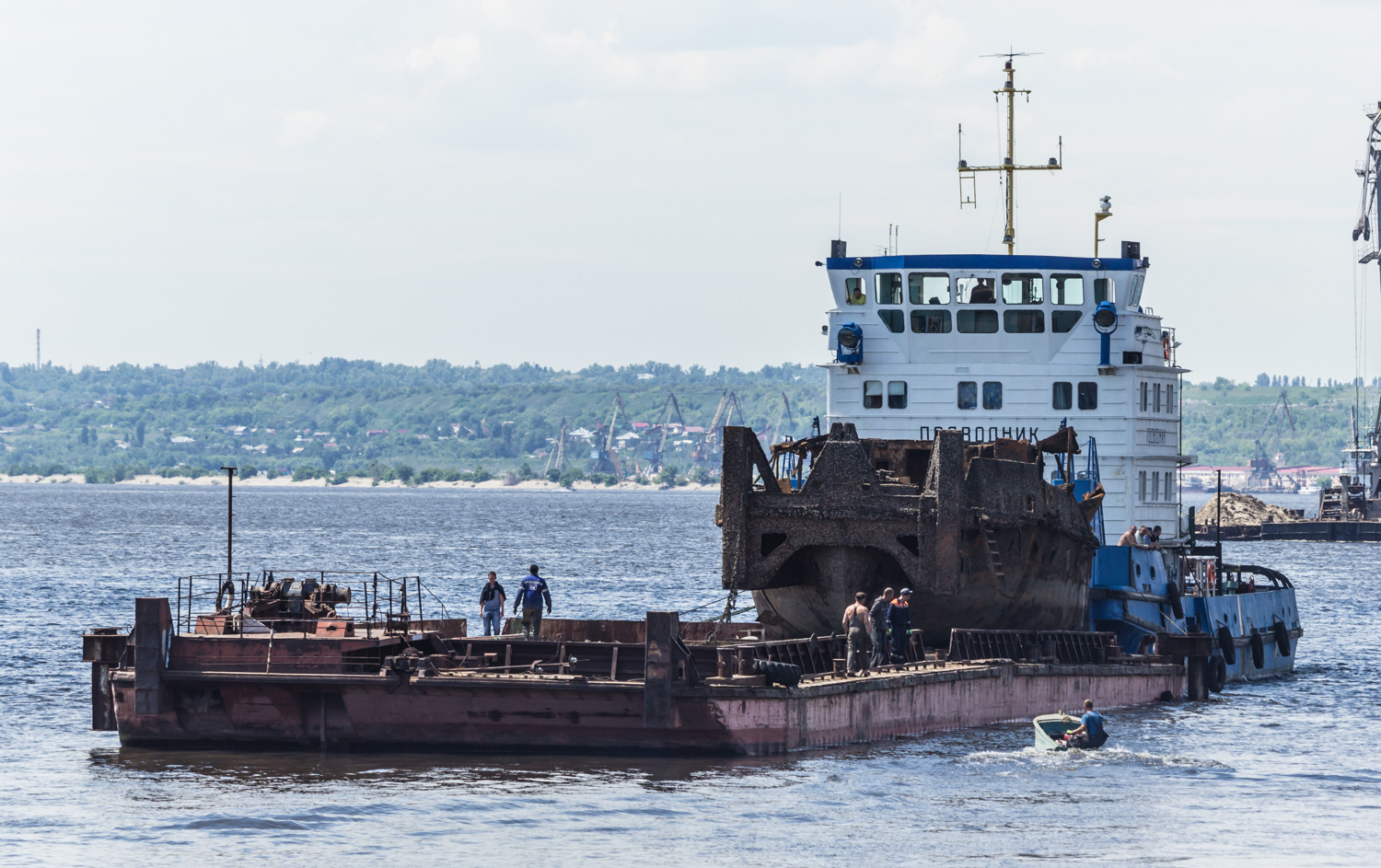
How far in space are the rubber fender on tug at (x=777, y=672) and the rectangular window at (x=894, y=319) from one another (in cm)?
1215

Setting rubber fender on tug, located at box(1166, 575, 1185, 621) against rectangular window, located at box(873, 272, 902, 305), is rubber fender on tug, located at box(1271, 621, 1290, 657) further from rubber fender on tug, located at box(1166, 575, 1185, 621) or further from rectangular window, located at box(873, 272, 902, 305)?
rectangular window, located at box(873, 272, 902, 305)

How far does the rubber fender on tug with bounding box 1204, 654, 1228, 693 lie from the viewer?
120ft

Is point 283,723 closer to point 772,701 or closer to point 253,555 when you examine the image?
point 772,701

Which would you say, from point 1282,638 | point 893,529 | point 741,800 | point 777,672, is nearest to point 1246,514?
point 1282,638

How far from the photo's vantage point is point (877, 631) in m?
27.5

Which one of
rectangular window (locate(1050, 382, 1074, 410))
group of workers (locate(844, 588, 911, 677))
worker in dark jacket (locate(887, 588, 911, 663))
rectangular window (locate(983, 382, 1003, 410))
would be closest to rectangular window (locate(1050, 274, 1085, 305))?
rectangular window (locate(1050, 382, 1074, 410))

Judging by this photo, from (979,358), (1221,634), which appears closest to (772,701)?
(979,358)

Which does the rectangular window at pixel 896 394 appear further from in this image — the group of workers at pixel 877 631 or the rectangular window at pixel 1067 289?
the group of workers at pixel 877 631

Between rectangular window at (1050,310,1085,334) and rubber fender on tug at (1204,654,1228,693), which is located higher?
rectangular window at (1050,310,1085,334)

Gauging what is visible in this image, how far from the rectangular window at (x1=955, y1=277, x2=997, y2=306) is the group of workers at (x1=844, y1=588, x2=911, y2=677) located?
887 centimetres

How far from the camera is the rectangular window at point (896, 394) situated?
35.8m

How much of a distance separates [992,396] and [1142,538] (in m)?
3.81

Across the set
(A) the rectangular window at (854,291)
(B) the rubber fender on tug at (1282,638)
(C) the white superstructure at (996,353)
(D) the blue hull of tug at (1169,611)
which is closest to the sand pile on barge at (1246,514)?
(B) the rubber fender on tug at (1282,638)

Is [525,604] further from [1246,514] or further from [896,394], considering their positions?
[1246,514]
